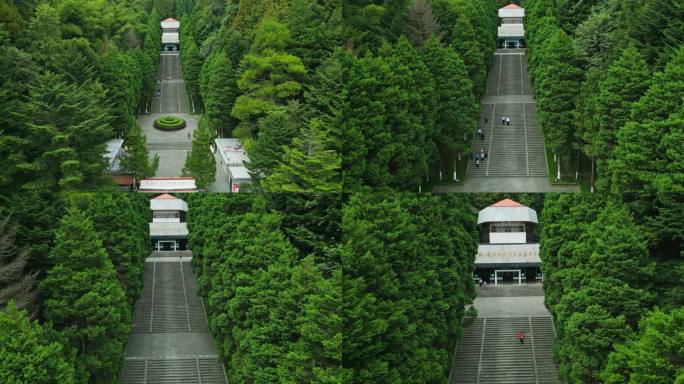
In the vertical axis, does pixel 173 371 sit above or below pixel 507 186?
below

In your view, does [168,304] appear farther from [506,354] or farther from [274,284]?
[506,354]

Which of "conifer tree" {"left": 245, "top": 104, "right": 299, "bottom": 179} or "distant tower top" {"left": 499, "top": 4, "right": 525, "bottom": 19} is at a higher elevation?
"distant tower top" {"left": 499, "top": 4, "right": 525, "bottom": 19}

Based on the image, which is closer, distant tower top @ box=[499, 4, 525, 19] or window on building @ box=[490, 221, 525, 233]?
window on building @ box=[490, 221, 525, 233]

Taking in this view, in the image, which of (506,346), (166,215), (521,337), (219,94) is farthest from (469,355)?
(166,215)

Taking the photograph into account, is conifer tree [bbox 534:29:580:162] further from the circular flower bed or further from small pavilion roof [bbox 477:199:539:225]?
the circular flower bed

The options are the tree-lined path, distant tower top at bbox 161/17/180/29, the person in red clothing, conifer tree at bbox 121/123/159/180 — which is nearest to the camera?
conifer tree at bbox 121/123/159/180

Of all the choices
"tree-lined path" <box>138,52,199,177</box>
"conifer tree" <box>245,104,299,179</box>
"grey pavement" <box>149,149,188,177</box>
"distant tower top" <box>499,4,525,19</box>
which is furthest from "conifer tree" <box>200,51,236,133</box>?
"distant tower top" <box>499,4,525,19</box>
